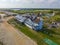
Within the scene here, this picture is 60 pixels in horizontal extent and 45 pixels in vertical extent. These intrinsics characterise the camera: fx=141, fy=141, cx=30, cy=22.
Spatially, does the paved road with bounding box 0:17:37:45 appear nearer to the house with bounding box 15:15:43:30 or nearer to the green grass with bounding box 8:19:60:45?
the green grass with bounding box 8:19:60:45

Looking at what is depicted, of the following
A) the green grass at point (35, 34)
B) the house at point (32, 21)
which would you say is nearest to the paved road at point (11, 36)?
the green grass at point (35, 34)

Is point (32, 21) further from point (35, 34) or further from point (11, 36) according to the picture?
point (11, 36)

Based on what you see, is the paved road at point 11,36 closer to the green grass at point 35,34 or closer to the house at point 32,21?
the green grass at point 35,34

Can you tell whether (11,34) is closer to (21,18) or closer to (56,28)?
(21,18)

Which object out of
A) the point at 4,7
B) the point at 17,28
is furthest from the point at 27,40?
the point at 4,7

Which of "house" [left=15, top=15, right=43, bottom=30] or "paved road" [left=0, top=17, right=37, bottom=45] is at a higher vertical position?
"house" [left=15, top=15, right=43, bottom=30]

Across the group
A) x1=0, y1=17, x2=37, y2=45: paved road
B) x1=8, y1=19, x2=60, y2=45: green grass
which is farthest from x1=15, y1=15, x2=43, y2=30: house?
x1=0, y1=17, x2=37, y2=45: paved road

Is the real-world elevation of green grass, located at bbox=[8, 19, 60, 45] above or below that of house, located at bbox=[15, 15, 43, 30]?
below

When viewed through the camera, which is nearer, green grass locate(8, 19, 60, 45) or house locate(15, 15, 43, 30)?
green grass locate(8, 19, 60, 45)
